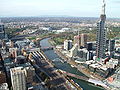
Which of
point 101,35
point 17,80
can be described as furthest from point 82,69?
point 17,80

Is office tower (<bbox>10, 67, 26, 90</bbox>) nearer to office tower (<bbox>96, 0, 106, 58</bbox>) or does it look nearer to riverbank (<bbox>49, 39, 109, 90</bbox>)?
riverbank (<bbox>49, 39, 109, 90</bbox>)

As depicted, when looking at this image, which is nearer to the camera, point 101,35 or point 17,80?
point 17,80

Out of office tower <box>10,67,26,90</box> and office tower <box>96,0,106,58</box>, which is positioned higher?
office tower <box>96,0,106,58</box>

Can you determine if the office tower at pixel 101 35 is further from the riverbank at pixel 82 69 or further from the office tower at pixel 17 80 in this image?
the office tower at pixel 17 80

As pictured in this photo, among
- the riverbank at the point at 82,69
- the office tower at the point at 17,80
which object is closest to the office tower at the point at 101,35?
the riverbank at the point at 82,69

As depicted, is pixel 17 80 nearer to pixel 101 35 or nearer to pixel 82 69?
pixel 82 69

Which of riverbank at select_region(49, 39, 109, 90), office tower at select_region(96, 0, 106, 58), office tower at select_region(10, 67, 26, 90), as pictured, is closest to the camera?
office tower at select_region(10, 67, 26, 90)

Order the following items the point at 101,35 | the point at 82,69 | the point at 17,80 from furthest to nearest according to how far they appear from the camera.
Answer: the point at 101,35 → the point at 82,69 → the point at 17,80

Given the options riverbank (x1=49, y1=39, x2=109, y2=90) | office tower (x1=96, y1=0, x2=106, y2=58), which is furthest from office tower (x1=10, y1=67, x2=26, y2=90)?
office tower (x1=96, y1=0, x2=106, y2=58)

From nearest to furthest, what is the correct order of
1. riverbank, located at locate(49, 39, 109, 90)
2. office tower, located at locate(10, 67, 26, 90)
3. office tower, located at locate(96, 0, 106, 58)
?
office tower, located at locate(10, 67, 26, 90), riverbank, located at locate(49, 39, 109, 90), office tower, located at locate(96, 0, 106, 58)

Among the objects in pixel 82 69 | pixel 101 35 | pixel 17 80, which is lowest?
pixel 82 69

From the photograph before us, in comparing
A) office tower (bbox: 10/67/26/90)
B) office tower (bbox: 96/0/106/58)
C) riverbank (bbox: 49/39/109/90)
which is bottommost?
riverbank (bbox: 49/39/109/90)

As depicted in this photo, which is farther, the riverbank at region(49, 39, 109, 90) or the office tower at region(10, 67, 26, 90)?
the riverbank at region(49, 39, 109, 90)

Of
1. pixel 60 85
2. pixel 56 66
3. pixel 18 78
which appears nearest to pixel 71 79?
pixel 60 85
